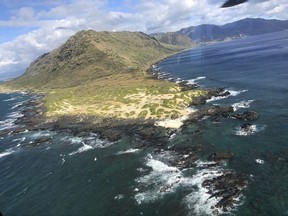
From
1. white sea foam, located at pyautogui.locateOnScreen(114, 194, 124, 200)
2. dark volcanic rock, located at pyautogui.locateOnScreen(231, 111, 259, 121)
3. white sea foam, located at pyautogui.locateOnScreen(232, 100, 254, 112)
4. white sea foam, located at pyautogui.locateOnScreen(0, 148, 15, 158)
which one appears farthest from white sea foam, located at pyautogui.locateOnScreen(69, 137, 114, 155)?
white sea foam, located at pyautogui.locateOnScreen(232, 100, 254, 112)

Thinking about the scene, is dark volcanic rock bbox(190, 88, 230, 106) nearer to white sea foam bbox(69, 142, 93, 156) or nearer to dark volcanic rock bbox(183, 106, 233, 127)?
dark volcanic rock bbox(183, 106, 233, 127)

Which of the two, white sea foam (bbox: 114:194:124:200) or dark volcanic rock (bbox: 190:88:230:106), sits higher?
white sea foam (bbox: 114:194:124:200)

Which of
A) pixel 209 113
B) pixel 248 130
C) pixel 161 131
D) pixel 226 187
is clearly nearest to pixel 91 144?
pixel 161 131

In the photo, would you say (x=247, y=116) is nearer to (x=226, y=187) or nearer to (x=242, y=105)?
(x=242, y=105)

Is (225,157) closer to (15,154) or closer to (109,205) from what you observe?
(109,205)

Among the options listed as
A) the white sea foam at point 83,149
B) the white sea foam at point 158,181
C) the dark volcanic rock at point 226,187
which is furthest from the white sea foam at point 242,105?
the white sea foam at point 83,149

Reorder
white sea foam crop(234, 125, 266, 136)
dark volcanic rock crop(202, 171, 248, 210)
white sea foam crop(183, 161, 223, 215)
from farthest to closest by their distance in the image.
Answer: white sea foam crop(234, 125, 266, 136) → dark volcanic rock crop(202, 171, 248, 210) → white sea foam crop(183, 161, 223, 215)
